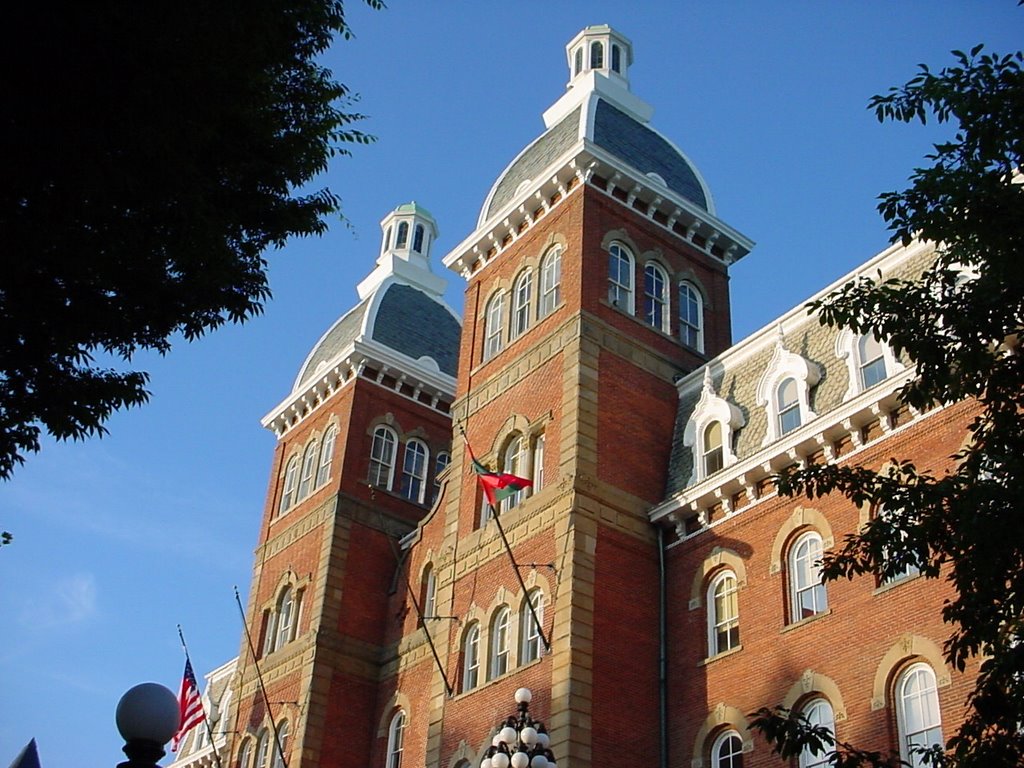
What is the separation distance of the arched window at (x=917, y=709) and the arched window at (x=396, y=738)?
1689 centimetres

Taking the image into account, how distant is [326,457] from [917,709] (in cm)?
2538

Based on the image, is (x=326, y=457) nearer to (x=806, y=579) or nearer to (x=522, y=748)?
(x=806, y=579)

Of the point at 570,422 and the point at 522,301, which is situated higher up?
the point at 522,301

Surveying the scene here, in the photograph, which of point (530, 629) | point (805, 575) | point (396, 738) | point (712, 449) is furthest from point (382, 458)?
point (805, 575)

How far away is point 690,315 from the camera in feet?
117

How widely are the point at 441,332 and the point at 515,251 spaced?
1104cm

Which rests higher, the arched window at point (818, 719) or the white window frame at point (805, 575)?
the white window frame at point (805, 575)

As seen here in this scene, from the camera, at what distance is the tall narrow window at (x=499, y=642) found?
96.8 ft

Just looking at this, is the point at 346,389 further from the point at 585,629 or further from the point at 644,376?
the point at 585,629

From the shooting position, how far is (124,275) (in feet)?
41.9

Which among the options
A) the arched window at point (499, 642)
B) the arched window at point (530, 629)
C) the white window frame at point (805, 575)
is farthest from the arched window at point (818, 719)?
the arched window at point (499, 642)

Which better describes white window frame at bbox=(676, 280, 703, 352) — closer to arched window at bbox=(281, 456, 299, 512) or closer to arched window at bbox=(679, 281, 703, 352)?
arched window at bbox=(679, 281, 703, 352)

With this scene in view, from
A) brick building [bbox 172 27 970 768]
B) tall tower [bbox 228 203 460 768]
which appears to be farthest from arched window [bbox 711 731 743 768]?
tall tower [bbox 228 203 460 768]

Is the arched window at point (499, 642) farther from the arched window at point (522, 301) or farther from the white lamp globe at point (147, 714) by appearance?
the white lamp globe at point (147, 714)
